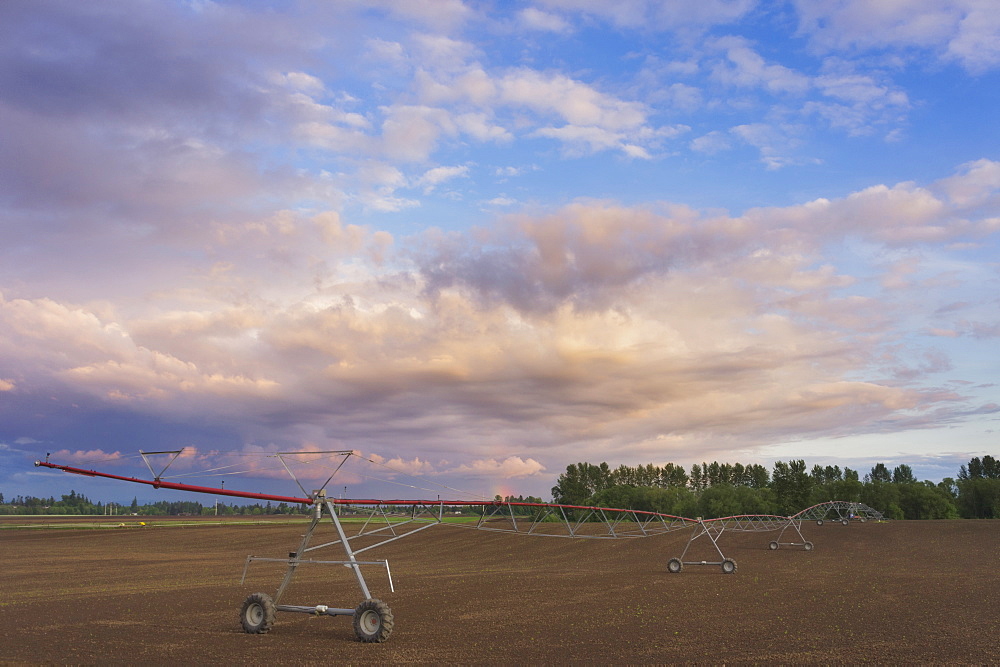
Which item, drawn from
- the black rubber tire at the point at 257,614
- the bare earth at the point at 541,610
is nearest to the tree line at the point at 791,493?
the bare earth at the point at 541,610

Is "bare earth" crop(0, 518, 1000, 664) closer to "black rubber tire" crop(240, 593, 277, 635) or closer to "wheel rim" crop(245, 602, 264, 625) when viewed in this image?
"black rubber tire" crop(240, 593, 277, 635)

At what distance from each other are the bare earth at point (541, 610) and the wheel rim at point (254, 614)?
1.56 feet

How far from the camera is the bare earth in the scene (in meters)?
19.5

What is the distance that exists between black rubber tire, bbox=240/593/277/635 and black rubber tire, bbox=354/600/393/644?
320cm

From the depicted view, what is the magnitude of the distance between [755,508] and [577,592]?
10922cm

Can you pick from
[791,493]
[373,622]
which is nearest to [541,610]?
[373,622]

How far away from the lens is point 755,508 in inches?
5246

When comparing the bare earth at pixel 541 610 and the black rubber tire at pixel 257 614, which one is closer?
the bare earth at pixel 541 610

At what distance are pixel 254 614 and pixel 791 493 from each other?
13518 centimetres

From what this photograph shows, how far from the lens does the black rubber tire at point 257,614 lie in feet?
71.0

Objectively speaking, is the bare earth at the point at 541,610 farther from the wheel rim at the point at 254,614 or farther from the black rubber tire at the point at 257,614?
the wheel rim at the point at 254,614

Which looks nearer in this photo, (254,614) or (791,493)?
(254,614)

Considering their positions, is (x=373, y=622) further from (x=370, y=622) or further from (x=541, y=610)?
(x=541, y=610)

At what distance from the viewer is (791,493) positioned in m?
139
